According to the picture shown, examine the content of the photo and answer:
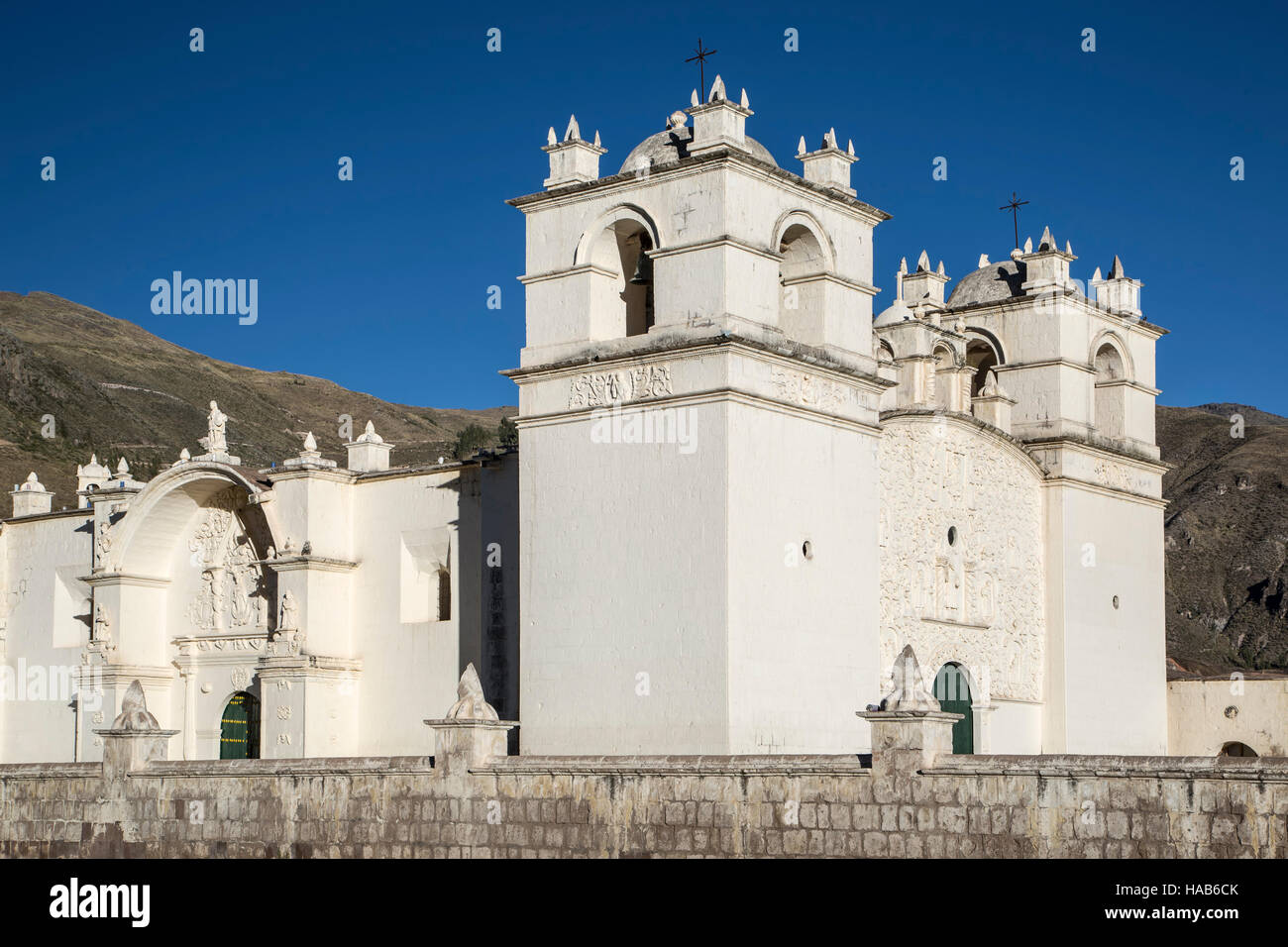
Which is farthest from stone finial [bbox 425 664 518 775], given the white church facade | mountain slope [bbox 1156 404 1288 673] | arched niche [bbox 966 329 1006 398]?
mountain slope [bbox 1156 404 1288 673]

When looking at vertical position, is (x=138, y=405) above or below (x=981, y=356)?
above

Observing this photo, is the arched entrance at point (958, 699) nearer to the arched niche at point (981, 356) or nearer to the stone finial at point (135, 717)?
the arched niche at point (981, 356)

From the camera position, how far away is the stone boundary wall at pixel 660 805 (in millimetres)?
15508

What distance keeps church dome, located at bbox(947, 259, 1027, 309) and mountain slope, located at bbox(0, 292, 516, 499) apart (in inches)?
1233

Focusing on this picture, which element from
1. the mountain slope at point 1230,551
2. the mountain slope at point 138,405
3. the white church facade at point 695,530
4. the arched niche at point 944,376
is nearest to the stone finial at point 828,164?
the white church facade at point 695,530

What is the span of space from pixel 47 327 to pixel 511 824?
3038 inches

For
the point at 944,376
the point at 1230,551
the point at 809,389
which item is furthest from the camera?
the point at 1230,551

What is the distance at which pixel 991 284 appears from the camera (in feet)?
99.7

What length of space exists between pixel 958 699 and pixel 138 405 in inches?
2190

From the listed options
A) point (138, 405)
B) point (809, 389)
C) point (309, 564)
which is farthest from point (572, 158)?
point (138, 405)

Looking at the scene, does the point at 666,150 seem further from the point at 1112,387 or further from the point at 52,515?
the point at 52,515

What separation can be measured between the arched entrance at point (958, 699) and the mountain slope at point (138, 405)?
33.6m

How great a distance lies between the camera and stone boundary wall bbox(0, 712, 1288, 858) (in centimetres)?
1551

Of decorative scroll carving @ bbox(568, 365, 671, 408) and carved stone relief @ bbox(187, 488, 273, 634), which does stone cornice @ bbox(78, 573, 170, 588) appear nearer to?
carved stone relief @ bbox(187, 488, 273, 634)
